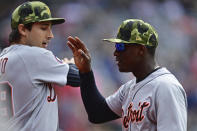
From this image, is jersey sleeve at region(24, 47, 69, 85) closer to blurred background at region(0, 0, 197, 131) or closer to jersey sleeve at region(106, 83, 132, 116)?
jersey sleeve at region(106, 83, 132, 116)

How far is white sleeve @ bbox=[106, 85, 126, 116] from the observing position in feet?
10.1

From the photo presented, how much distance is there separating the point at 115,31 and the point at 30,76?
4.62 meters

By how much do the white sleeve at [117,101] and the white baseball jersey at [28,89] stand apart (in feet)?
1.20

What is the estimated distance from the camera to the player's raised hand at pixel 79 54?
300cm

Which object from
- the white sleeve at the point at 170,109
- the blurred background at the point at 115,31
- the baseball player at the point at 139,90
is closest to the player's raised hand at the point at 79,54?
the baseball player at the point at 139,90

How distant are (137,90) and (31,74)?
→ 74 cm

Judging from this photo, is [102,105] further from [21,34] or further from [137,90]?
[21,34]

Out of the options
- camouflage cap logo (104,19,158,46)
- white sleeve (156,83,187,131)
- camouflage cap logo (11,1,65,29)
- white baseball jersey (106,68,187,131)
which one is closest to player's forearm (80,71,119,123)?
white baseball jersey (106,68,187,131)

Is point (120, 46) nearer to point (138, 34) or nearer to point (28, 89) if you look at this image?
point (138, 34)

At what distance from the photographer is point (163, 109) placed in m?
2.57

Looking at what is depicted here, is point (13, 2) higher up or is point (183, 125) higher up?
point (13, 2)

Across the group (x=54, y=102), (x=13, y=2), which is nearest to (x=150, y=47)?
(x=54, y=102)

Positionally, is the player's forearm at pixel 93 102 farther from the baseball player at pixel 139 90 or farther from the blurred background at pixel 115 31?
the blurred background at pixel 115 31

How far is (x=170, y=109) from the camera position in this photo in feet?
8.39
